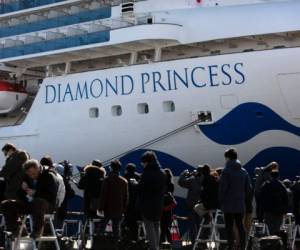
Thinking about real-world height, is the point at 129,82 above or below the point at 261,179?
→ above

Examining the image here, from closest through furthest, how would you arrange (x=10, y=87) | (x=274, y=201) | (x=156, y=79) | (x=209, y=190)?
1. (x=274, y=201)
2. (x=209, y=190)
3. (x=156, y=79)
4. (x=10, y=87)

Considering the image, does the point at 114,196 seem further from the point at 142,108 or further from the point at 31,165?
the point at 142,108

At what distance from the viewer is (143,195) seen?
9664 mm

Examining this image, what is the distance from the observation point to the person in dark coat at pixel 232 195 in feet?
30.9

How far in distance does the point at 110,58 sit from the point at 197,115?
4167mm

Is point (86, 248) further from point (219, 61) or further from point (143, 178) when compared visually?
point (219, 61)

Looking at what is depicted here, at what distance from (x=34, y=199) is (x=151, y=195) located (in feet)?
6.39

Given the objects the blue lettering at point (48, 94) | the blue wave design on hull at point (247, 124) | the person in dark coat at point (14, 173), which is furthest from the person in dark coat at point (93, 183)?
the blue lettering at point (48, 94)

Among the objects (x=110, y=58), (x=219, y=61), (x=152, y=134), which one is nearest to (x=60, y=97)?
(x=110, y=58)

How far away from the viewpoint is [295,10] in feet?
50.8

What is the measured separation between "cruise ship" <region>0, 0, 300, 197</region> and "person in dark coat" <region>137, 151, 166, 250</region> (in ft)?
19.1

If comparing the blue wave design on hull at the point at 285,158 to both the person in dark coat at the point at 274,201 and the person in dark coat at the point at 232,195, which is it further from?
the person in dark coat at the point at 232,195

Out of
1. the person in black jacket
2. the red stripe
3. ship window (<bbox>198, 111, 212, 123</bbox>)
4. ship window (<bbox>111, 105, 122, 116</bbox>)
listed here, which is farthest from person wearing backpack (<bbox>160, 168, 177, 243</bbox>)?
the red stripe

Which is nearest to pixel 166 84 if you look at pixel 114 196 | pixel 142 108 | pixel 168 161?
pixel 142 108
